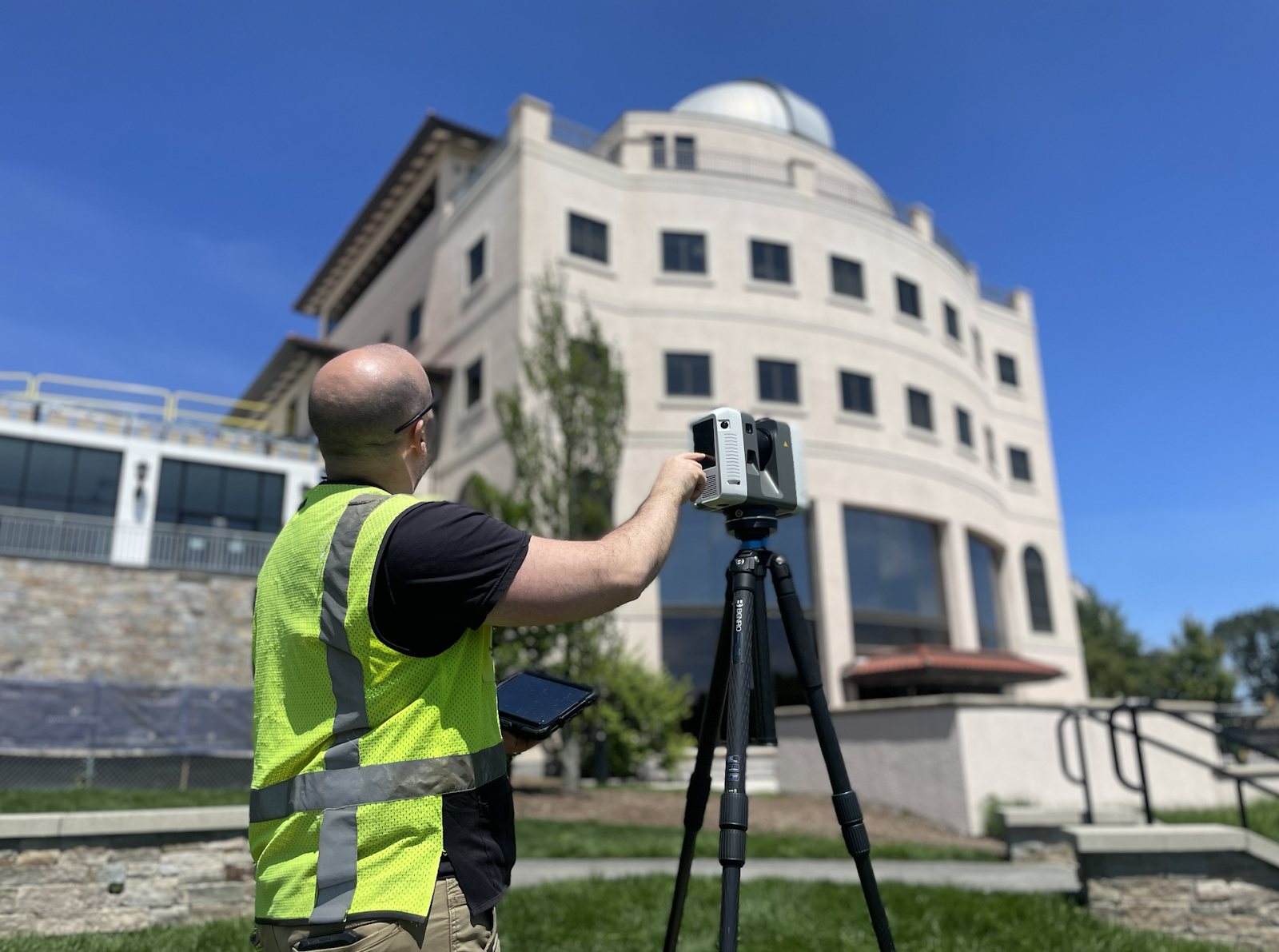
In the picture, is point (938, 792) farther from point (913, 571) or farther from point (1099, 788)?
point (913, 571)

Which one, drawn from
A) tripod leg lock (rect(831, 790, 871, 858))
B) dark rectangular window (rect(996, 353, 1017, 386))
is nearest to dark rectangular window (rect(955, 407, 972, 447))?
dark rectangular window (rect(996, 353, 1017, 386))

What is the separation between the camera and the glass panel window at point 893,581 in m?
24.7

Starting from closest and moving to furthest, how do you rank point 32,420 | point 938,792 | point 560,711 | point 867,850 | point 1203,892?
1. point 560,711
2. point 867,850
3. point 1203,892
4. point 938,792
5. point 32,420

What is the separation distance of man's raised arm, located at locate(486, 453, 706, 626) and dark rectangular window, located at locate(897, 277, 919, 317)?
88.2 ft

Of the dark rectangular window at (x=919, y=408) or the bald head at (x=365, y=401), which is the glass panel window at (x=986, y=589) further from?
the bald head at (x=365, y=401)

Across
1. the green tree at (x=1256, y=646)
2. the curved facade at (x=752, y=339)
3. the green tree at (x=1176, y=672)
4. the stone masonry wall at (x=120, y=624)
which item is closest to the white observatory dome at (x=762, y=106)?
the curved facade at (x=752, y=339)

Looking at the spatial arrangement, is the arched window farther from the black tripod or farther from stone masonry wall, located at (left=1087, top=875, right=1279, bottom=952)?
the black tripod

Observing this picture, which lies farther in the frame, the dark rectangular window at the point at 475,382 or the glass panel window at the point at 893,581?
the dark rectangular window at the point at 475,382

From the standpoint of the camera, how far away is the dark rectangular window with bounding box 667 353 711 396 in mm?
23969

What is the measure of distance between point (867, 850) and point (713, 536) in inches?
784

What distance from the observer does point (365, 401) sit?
6.78 ft

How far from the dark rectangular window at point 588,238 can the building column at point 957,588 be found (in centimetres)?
1262

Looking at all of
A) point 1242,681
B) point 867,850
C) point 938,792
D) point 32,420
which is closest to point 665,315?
point 938,792

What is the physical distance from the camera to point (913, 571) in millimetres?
26047
